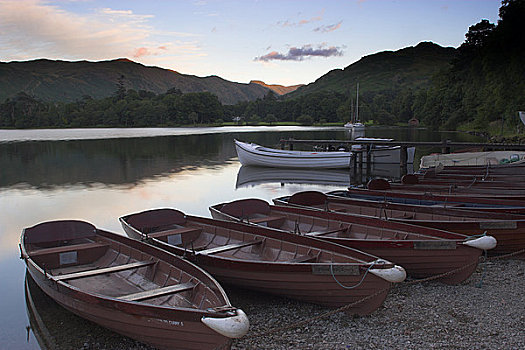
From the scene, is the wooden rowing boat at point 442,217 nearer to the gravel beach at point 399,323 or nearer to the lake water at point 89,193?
the gravel beach at point 399,323

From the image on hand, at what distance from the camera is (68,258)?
28.1 feet

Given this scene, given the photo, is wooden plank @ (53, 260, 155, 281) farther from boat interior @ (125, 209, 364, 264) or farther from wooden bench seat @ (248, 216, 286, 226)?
wooden bench seat @ (248, 216, 286, 226)

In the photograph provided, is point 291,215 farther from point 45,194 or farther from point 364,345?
point 45,194

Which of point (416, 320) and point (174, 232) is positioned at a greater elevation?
point (174, 232)

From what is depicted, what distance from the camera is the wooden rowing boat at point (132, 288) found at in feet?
17.1

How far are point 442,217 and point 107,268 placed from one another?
7.82 m

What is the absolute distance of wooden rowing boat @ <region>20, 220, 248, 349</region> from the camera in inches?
205

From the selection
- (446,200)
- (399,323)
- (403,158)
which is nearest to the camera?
(399,323)

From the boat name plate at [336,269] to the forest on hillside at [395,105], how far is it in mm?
55495

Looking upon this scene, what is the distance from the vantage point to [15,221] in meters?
17.0

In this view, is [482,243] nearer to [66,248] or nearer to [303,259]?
[303,259]

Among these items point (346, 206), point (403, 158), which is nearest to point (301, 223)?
point (346, 206)

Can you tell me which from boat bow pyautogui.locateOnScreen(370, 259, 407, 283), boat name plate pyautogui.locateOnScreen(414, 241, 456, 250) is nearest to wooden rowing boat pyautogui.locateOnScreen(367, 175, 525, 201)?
boat name plate pyautogui.locateOnScreen(414, 241, 456, 250)

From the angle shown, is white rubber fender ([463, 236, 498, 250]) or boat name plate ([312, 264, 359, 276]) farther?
white rubber fender ([463, 236, 498, 250])
